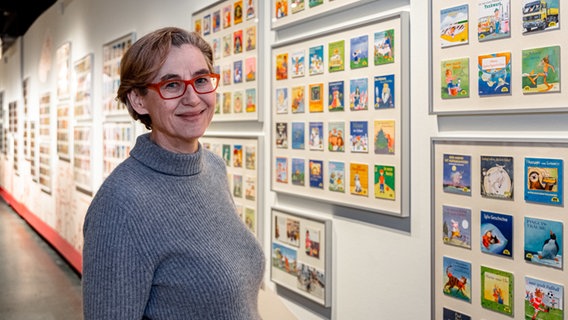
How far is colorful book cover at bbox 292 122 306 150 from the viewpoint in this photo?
2688 millimetres

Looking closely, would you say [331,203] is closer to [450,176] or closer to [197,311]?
[450,176]

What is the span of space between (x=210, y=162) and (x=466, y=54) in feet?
2.90

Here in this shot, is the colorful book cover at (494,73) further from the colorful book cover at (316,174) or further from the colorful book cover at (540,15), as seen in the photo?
the colorful book cover at (316,174)

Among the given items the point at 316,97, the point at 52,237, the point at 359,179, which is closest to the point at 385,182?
the point at 359,179

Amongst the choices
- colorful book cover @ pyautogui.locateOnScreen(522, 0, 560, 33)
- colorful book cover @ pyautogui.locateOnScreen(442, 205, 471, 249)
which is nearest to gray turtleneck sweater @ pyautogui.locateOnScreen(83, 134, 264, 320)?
colorful book cover @ pyautogui.locateOnScreen(442, 205, 471, 249)

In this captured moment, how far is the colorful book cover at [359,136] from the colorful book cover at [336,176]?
0.12 m

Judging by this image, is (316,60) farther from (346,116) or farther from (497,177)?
(497,177)

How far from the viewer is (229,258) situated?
1.61m

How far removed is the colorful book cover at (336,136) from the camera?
2445 mm

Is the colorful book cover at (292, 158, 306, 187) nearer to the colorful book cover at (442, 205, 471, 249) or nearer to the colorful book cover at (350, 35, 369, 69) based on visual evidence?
the colorful book cover at (350, 35, 369, 69)

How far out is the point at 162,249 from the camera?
1470 mm

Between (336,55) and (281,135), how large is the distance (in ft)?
1.84

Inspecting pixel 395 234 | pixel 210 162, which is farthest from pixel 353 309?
pixel 210 162

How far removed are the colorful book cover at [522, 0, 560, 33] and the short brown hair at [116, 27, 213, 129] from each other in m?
0.95
